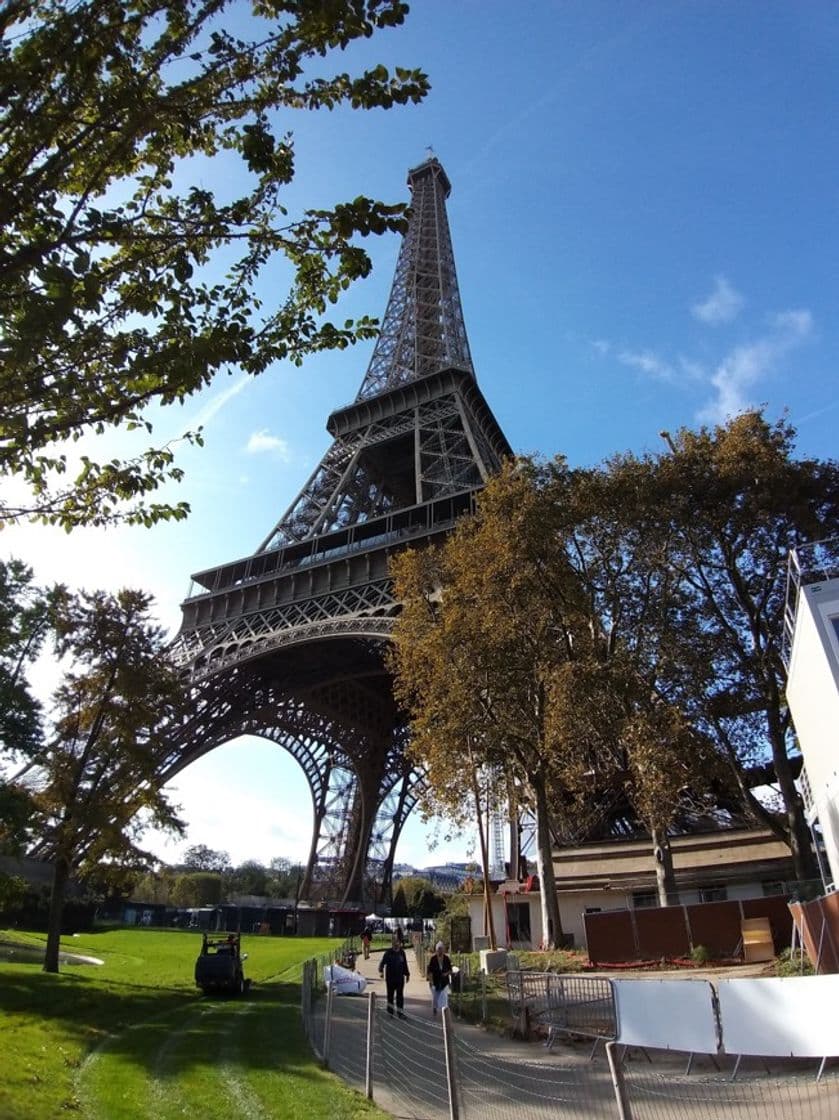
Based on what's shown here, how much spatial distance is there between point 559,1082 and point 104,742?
21.4 meters

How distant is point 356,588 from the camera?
4228 centimetres

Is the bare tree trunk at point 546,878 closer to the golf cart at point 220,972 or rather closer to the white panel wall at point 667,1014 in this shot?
the golf cart at point 220,972

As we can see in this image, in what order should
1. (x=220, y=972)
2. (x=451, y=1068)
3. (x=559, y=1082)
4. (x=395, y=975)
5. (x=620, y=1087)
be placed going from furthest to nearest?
(x=220, y=972) < (x=395, y=975) < (x=451, y=1068) < (x=559, y=1082) < (x=620, y=1087)

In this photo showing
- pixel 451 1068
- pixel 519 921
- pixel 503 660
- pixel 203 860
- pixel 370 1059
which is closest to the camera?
pixel 451 1068

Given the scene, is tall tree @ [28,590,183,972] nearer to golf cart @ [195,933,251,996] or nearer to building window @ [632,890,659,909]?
golf cart @ [195,933,251,996]

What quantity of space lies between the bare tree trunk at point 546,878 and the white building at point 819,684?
341 inches

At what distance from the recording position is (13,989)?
1591 centimetres

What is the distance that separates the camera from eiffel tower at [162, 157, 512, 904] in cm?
4256

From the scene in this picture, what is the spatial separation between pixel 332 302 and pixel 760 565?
1993 centimetres

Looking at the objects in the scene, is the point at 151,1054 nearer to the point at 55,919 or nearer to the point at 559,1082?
the point at 559,1082

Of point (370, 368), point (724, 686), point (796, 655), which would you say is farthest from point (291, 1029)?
point (370, 368)

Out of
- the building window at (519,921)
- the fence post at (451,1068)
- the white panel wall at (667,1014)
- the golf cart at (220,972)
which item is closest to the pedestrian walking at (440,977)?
the white panel wall at (667,1014)

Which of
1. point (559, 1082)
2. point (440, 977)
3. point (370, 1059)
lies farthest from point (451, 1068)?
point (440, 977)

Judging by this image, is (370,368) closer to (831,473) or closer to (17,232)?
(831,473)
